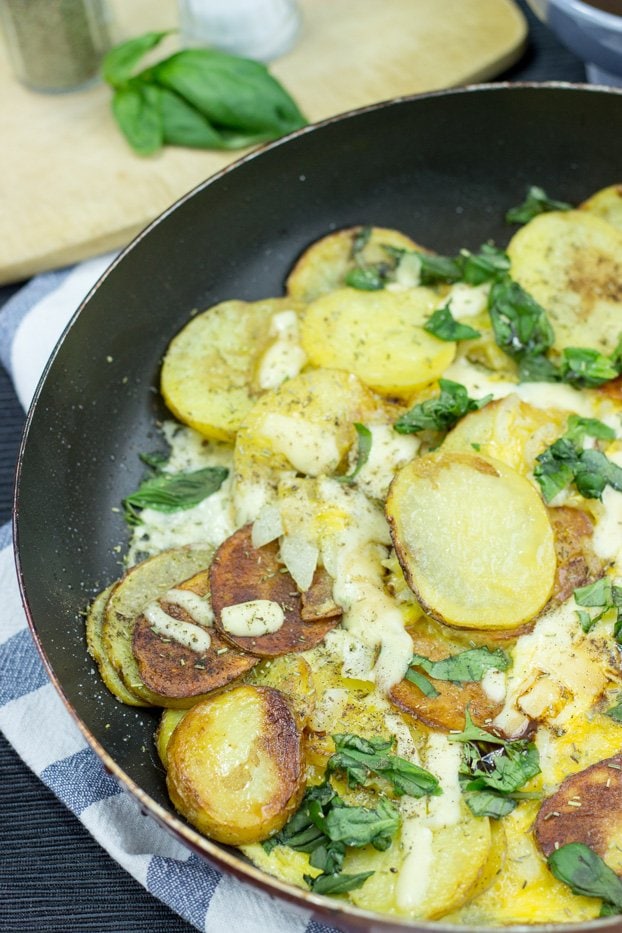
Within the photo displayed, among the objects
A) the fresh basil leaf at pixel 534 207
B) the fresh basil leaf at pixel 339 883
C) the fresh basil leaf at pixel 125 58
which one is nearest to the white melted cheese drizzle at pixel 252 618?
the fresh basil leaf at pixel 339 883

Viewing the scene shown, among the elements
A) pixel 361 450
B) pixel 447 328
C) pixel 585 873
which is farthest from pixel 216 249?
pixel 585 873

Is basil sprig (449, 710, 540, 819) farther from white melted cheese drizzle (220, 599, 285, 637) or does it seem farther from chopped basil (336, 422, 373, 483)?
chopped basil (336, 422, 373, 483)

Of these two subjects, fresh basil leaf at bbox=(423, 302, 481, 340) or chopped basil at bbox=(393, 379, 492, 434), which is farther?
fresh basil leaf at bbox=(423, 302, 481, 340)

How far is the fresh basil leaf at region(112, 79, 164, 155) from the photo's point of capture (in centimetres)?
354

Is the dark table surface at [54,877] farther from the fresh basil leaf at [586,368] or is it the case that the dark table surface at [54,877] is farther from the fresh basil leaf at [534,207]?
the fresh basil leaf at [534,207]

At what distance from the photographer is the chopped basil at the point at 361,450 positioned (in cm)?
244

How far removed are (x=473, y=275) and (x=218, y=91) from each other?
1.22m

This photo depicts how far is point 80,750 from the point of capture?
243 centimetres

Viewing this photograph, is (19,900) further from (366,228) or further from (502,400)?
(366,228)

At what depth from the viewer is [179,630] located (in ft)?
7.27

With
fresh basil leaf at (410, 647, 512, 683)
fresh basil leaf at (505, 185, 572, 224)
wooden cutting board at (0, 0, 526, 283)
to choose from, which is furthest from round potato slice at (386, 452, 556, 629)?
wooden cutting board at (0, 0, 526, 283)

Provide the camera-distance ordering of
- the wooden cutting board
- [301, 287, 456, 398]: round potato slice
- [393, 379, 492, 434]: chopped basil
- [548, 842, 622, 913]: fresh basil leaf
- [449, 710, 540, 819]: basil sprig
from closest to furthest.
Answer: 1. [548, 842, 622, 913]: fresh basil leaf
2. [449, 710, 540, 819]: basil sprig
3. [393, 379, 492, 434]: chopped basil
4. [301, 287, 456, 398]: round potato slice
5. the wooden cutting board

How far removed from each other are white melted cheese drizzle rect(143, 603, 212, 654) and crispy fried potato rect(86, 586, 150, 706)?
0.43 feet

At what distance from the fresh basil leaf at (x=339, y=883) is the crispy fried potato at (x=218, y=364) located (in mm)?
1113
